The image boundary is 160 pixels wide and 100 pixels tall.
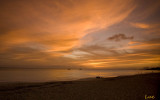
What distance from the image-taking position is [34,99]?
9500mm

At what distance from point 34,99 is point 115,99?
289 inches

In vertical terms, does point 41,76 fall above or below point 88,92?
below

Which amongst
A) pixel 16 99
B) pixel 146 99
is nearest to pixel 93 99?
pixel 146 99

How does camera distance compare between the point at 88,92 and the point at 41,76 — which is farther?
the point at 41,76

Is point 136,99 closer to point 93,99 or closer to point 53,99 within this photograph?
point 93,99

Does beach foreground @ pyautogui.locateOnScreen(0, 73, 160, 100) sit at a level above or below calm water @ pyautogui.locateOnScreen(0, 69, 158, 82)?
above

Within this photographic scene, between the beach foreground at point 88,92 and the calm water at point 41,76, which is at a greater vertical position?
the beach foreground at point 88,92

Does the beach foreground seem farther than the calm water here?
No

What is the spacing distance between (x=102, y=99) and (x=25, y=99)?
711 centimetres

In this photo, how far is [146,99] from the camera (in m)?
8.59

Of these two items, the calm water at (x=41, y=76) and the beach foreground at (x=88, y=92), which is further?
the calm water at (x=41, y=76)

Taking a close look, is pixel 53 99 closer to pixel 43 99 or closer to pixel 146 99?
pixel 43 99

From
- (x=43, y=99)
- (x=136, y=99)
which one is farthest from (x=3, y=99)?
(x=136, y=99)

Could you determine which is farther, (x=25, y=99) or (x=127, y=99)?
(x=25, y=99)
